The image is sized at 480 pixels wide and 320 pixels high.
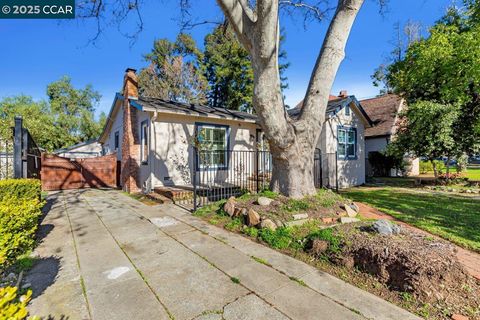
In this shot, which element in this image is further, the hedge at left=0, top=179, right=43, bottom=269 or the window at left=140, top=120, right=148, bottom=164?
the window at left=140, top=120, right=148, bottom=164

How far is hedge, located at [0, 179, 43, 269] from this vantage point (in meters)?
2.94

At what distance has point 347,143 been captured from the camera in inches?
503

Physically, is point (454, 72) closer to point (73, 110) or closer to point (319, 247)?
point (319, 247)

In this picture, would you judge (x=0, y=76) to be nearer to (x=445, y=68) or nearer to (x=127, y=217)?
Result: (x=127, y=217)

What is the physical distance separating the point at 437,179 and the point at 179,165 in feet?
43.4

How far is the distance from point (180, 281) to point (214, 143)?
7454mm

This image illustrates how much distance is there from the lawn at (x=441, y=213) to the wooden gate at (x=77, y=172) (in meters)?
12.4

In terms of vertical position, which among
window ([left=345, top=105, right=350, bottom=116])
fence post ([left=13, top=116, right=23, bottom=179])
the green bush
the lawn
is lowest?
the lawn

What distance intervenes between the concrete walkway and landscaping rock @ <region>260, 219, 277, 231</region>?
0.50 meters

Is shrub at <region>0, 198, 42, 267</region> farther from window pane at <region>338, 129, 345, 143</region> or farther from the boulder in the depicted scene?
window pane at <region>338, 129, 345, 143</region>

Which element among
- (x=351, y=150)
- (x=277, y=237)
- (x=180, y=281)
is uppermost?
(x=351, y=150)

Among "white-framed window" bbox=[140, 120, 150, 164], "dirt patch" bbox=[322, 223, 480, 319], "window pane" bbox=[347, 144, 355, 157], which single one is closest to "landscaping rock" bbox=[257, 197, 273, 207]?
"dirt patch" bbox=[322, 223, 480, 319]

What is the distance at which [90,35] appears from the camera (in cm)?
635

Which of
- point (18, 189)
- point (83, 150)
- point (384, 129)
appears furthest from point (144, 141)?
point (384, 129)
